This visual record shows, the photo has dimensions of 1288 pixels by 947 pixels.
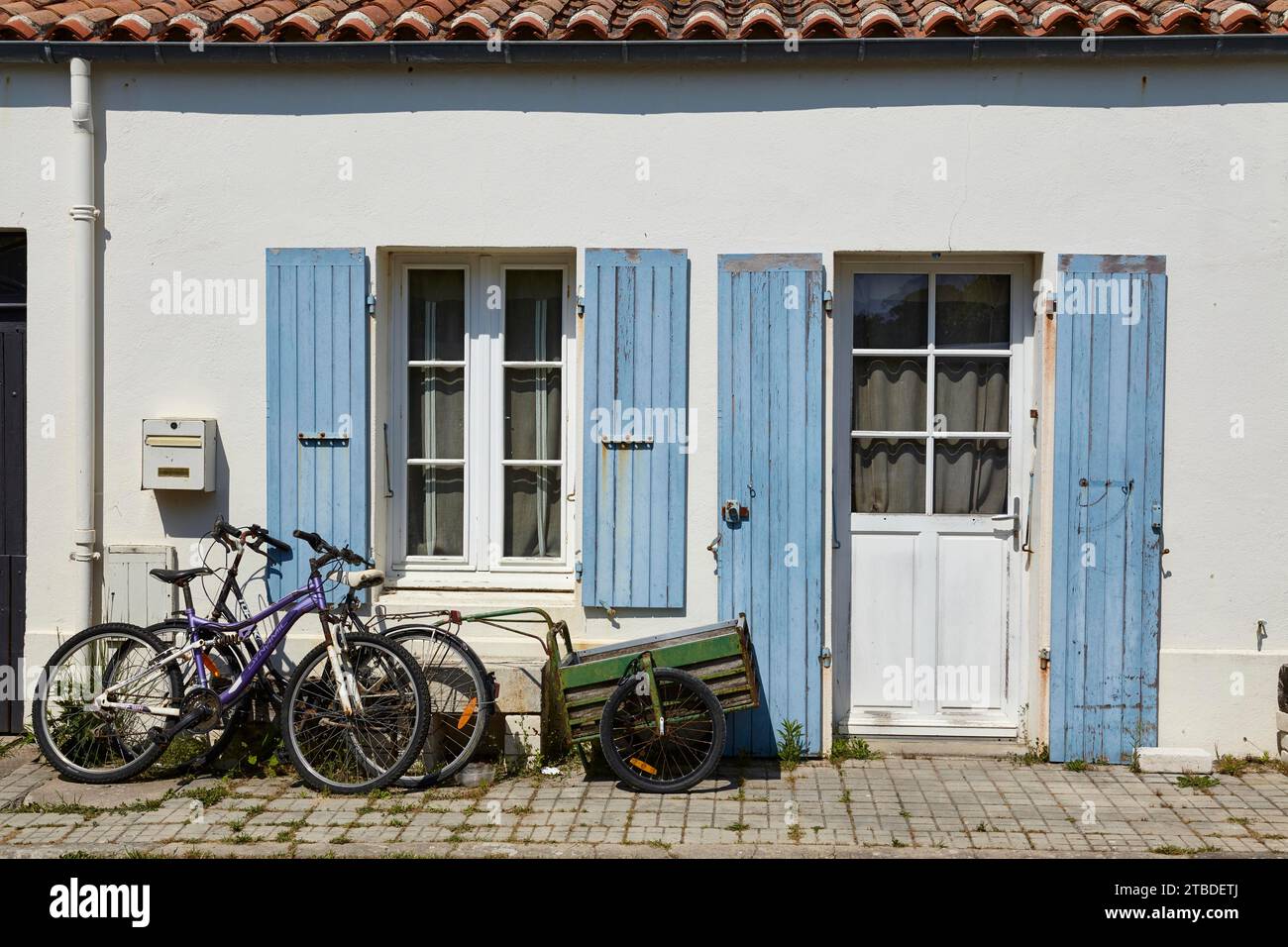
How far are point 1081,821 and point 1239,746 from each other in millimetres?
1417

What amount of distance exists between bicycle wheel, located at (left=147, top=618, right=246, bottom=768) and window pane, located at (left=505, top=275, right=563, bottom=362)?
213 centimetres

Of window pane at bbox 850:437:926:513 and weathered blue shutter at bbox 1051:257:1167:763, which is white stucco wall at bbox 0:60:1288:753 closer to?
weathered blue shutter at bbox 1051:257:1167:763

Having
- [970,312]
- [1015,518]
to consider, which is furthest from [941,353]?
[1015,518]

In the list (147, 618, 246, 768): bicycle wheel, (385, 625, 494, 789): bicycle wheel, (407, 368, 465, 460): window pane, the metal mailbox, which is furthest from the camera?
(407, 368, 465, 460): window pane

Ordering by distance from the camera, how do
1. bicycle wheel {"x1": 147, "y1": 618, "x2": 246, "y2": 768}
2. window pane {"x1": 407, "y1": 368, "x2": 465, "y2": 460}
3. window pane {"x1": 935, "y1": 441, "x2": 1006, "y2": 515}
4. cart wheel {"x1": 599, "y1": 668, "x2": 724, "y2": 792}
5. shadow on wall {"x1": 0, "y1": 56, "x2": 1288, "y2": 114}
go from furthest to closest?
1. window pane {"x1": 407, "y1": 368, "x2": 465, "y2": 460}
2. window pane {"x1": 935, "y1": 441, "x2": 1006, "y2": 515}
3. shadow on wall {"x1": 0, "y1": 56, "x2": 1288, "y2": 114}
4. bicycle wheel {"x1": 147, "y1": 618, "x2": 246, "y2": 768}
5. cart wheel {"x1": 599, "y1": 668, "x2": 724, "y2": 792}

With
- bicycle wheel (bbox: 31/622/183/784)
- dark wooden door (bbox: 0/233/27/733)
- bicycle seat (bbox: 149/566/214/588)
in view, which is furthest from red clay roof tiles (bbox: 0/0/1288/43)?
bicycle wheel (bbox: 31/622/183/784)

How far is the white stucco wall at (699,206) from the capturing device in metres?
6.83

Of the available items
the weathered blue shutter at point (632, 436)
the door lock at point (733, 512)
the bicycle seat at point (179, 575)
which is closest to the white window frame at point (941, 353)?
the door lock at point (733, 512)

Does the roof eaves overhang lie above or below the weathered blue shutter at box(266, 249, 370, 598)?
above

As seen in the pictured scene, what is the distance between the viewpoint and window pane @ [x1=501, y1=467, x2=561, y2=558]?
7273mm

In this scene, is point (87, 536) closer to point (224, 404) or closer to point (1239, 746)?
point (224, 404)

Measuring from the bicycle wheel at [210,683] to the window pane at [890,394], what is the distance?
3.48m

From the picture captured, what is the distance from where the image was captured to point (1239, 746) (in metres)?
6.87
